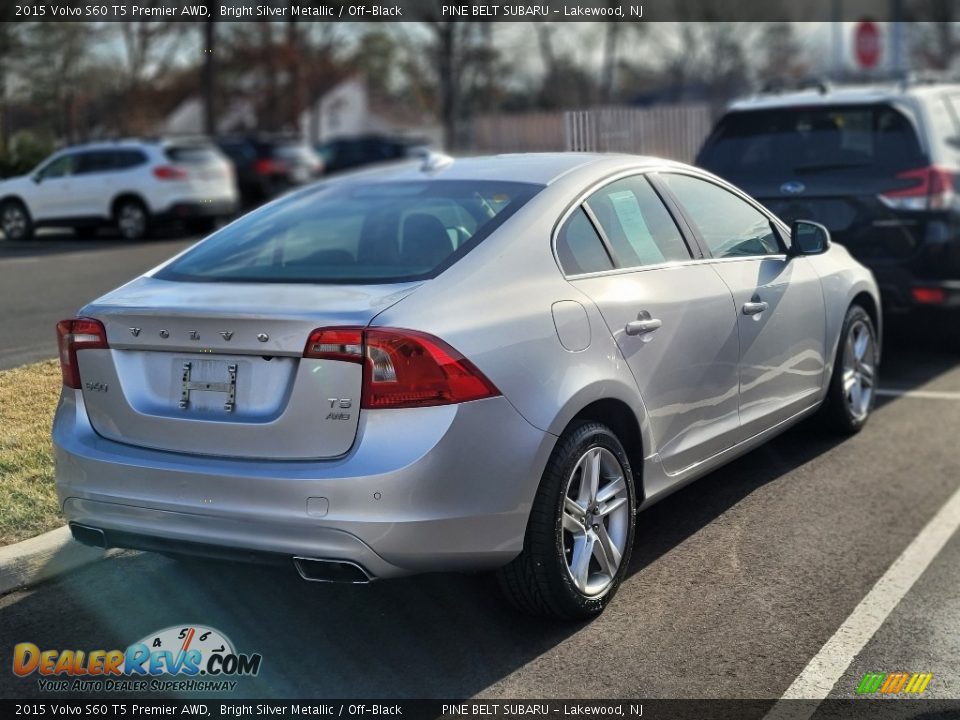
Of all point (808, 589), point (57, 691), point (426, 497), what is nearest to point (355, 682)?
point (426, 497)

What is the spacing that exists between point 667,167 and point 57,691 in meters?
3.26

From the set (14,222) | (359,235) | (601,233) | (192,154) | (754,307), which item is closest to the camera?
(601,233)

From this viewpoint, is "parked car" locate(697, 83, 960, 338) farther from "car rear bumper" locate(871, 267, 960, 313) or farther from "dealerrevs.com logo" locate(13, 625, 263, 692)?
"dealerrevs.com logo" locate(13, 625, 263, 692)

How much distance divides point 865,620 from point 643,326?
1302mm

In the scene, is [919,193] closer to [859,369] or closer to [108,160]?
[859,369]

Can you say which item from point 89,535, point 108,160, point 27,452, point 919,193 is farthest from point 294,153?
point 89,535

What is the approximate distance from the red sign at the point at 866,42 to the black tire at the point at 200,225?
1199 centimetres

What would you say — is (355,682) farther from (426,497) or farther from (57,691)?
(57,691)

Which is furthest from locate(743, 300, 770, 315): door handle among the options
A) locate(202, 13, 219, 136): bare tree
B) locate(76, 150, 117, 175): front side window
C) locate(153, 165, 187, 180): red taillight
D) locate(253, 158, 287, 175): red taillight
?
locate(202, 13, 219, 136): bare tree

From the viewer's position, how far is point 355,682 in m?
3.99

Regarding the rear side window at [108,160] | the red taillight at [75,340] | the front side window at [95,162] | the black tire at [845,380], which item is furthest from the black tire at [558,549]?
the rear side window at [108,160]

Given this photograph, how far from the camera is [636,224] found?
5.10 meters

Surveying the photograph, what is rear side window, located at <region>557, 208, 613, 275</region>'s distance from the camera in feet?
15.1

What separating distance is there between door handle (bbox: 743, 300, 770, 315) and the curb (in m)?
2.86
